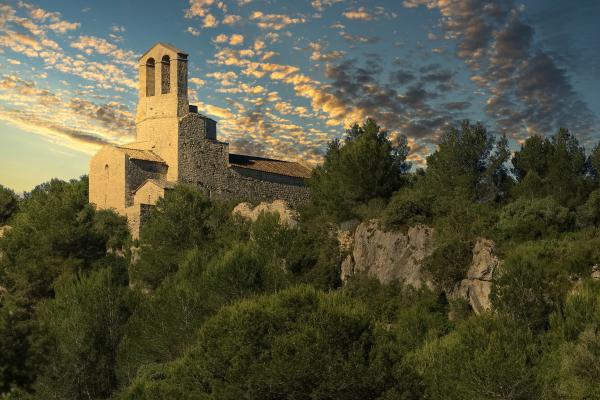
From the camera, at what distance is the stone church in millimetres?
47469

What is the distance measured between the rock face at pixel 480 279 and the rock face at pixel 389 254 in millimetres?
2026

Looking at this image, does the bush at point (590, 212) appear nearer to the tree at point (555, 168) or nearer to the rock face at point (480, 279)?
the tree at point (555, 168)

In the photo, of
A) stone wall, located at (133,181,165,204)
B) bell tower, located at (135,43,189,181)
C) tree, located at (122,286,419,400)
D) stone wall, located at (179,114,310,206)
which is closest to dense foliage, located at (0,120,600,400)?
tree, located at (122,286,419,400)

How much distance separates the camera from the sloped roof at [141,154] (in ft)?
157

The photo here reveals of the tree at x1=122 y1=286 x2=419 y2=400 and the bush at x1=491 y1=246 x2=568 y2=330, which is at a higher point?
the bush at x1=491 y1=246 x2=568 y2=330

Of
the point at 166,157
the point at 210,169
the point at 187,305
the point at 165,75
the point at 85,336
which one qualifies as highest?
the point at 165,75

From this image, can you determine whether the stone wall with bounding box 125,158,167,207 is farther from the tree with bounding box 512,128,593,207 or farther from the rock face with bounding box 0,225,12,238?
the tree with bounding box 512,128,593,207

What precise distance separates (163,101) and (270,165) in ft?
30.7

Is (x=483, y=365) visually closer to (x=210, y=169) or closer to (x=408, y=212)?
(x=408, y=212)

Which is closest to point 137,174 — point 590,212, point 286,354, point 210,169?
point 210,169

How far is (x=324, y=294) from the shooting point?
26750 millimetres

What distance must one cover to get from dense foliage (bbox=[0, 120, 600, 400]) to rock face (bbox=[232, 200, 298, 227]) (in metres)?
0.66

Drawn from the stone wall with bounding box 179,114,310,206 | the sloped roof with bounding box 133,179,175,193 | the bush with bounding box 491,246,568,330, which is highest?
the stone wall with bounding box 179,114,310,206

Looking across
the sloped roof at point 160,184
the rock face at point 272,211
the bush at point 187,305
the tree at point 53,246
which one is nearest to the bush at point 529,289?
the bush at point 187,305
